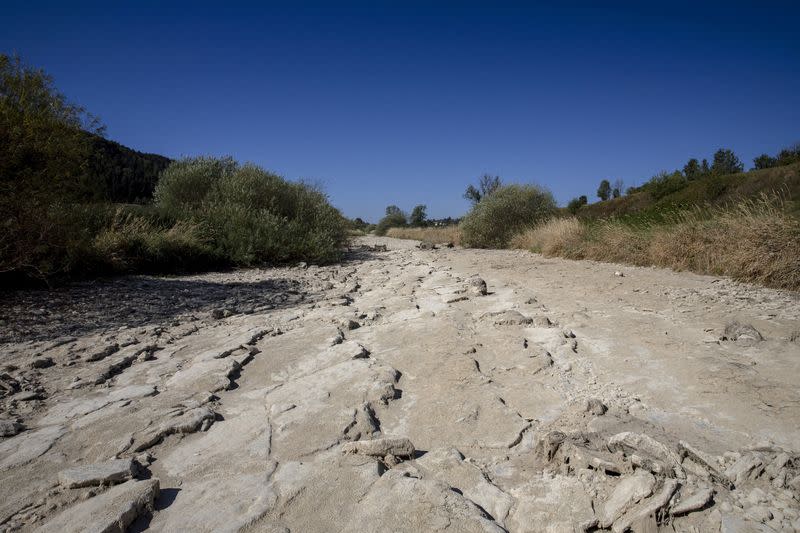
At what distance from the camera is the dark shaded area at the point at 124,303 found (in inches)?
165

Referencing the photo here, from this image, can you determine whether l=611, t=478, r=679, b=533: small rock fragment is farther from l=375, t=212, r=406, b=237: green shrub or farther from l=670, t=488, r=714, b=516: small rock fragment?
l=375, t=212, r=406, b=237: green shrub

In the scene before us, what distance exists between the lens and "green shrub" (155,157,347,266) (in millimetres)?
9680

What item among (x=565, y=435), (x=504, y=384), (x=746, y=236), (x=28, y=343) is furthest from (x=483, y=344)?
(x=746, y=236)

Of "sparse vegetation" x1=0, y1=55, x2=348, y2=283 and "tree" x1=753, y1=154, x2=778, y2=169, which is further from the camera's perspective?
"tree" x1=753, y1=154, x2=778, y2=169

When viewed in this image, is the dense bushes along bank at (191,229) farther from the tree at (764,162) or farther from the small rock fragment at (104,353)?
the tree at (764,162)

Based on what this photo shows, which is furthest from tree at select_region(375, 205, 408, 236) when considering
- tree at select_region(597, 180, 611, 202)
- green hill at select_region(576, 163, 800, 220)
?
tree at select_region(597, 180, 611, 202)

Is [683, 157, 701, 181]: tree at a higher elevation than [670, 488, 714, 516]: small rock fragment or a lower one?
higher

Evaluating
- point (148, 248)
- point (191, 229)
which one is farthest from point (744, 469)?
point (191, 229)

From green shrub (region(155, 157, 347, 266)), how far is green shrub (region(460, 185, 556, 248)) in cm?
509

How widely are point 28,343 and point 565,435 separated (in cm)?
443

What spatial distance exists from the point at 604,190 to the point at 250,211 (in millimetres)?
49231

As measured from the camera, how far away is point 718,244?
611 cm

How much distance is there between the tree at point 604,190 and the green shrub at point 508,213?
3899 centimetres

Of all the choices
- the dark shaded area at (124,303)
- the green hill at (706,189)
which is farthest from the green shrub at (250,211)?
the green hill at (706,189)
